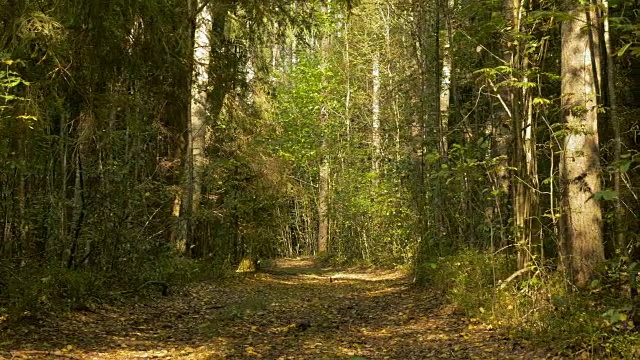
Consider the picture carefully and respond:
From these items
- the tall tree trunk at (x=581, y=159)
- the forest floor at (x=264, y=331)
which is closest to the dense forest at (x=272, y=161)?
the tall tree trunk at (x=581, y=159)

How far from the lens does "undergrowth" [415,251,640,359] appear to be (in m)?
5.30

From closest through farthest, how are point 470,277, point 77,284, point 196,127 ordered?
point 77,284 < point 470,277 < point 196,127

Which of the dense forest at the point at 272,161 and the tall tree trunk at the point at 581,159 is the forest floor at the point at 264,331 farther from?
the tall tree trunk at the point at 581,159

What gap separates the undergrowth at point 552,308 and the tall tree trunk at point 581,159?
0.31 m

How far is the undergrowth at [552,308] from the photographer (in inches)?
209

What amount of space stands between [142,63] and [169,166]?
567 cm

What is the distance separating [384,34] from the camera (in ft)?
74.2

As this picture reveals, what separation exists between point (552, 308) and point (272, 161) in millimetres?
9923

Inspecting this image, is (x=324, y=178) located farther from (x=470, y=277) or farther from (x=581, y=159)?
(x=581, y=159)

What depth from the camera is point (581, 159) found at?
6.45 m

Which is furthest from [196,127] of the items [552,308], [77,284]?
[552,308]

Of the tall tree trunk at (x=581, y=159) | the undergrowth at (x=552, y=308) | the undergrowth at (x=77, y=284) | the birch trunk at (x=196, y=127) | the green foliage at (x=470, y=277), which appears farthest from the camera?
the birch trunk at (x=196, y=127)

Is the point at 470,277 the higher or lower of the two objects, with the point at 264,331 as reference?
higher

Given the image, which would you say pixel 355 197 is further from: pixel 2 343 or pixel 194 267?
pixel 2 343
